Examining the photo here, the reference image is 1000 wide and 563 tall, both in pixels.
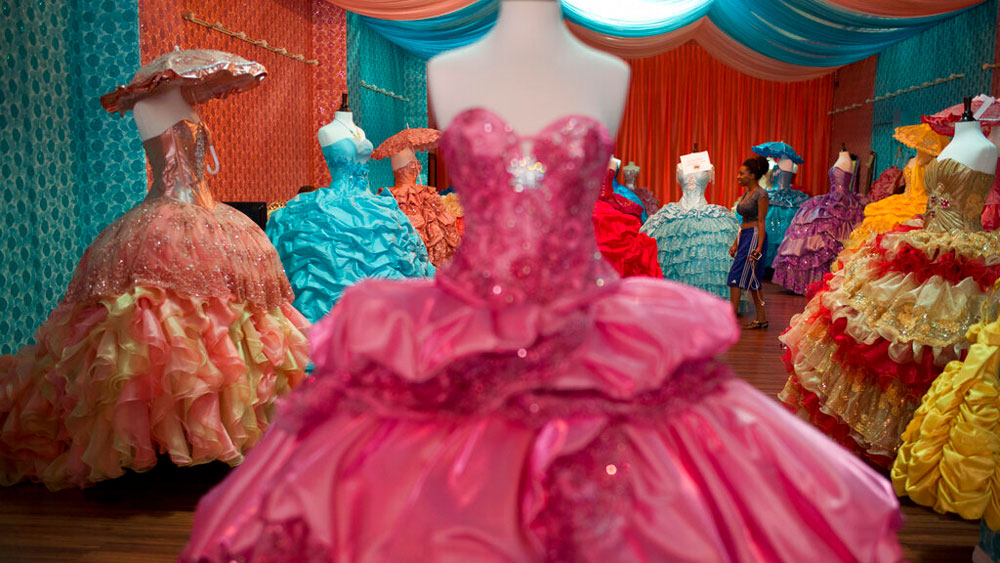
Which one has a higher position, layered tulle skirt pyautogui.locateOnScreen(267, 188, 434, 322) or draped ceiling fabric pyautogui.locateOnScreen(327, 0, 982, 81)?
draped ceiling fabric pyautogui.locateOnScreen(327, 0, 982, 81)

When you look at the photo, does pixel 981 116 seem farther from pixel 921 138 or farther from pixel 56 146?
pixel 56 146

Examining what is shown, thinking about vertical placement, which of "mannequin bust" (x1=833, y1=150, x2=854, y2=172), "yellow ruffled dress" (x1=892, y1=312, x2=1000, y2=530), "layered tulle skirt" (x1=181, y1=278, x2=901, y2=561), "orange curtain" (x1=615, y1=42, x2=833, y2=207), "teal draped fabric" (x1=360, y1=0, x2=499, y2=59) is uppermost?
"teal draped fabric" (x1=360, y1=0, x2=499, y2=59)

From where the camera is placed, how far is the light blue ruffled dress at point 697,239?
7.57 metres

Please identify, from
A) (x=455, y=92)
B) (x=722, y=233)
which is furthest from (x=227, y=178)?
(x=455, y=92)

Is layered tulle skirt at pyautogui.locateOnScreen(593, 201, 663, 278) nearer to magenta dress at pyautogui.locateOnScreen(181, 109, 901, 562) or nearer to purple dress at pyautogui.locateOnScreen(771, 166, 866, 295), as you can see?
magenta dress at pyautogui.locateOnScreen(181, 109, 901, 562)

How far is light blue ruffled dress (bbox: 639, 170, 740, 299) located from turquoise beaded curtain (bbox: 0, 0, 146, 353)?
468 centimetres

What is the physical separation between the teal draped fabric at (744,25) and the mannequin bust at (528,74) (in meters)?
6.70

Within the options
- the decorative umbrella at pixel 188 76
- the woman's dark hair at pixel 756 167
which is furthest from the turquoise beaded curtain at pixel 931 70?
the decorative umbrella at pixel 188 76

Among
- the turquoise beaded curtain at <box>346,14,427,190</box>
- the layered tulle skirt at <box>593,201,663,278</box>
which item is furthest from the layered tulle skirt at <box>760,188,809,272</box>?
the layered tulle skirt at <box>593,201,663,278</box>

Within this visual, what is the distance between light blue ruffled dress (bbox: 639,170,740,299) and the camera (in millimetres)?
7570

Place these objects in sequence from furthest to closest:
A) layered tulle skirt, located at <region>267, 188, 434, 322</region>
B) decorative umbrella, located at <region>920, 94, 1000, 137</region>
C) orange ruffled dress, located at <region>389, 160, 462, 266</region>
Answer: orange ruffled dress, located at <region>389, 160, 462, 266</region>
layered tulle skirt, located at <region>267, 188, 434, 322</region>
decorative umbrella, located at <region>920, 94, 1000, 137</region>
